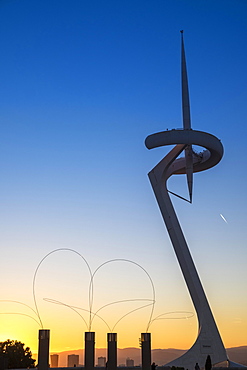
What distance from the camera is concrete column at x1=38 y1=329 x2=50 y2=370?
85.3 feet

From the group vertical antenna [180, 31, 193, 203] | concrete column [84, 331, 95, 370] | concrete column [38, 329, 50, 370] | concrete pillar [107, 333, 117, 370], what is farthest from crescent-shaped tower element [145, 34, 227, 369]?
concrete column [38, 329, 50, 370]

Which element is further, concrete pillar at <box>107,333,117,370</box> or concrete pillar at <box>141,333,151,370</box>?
concrete pillar at <box>141,333,151,370</box>

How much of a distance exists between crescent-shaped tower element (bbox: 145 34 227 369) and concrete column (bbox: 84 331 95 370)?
7.42 m

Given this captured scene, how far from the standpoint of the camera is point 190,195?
37.0 metres

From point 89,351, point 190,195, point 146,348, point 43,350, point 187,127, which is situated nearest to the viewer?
point 43,350

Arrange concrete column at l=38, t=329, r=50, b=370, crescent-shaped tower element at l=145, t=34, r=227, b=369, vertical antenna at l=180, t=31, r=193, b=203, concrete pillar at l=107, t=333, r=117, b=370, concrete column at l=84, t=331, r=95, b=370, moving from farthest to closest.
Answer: vertical antenna at l=180, t=31, r=193, b=203 → crescent-shaped tower element at l=145, t=34, r=227, b=369 → concrete pillar at l=107, t=333, r=117, b=370 → concrete column at l=84, t=331, r=95, b=370 → concrete column at l=38, t=329, r=50, b=370

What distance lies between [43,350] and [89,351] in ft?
12.8

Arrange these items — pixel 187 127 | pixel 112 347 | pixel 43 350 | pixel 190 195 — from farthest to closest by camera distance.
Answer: pixel 190 195, pixel 187 127, pixel 112 347, pixel 43 350

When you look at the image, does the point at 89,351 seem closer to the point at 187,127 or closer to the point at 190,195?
the point at 190,195

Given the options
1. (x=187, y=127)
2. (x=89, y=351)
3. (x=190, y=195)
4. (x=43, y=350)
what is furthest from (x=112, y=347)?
(x=187, y=127)

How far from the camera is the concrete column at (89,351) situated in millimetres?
29250

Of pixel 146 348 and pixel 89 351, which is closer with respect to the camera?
pixel 89 351

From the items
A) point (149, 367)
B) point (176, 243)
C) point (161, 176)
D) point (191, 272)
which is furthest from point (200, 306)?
point (161, 176)

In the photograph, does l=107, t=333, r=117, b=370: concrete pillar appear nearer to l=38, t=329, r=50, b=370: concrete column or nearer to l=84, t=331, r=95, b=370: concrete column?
l=84, t=331, r=95, b=370: concrete column
